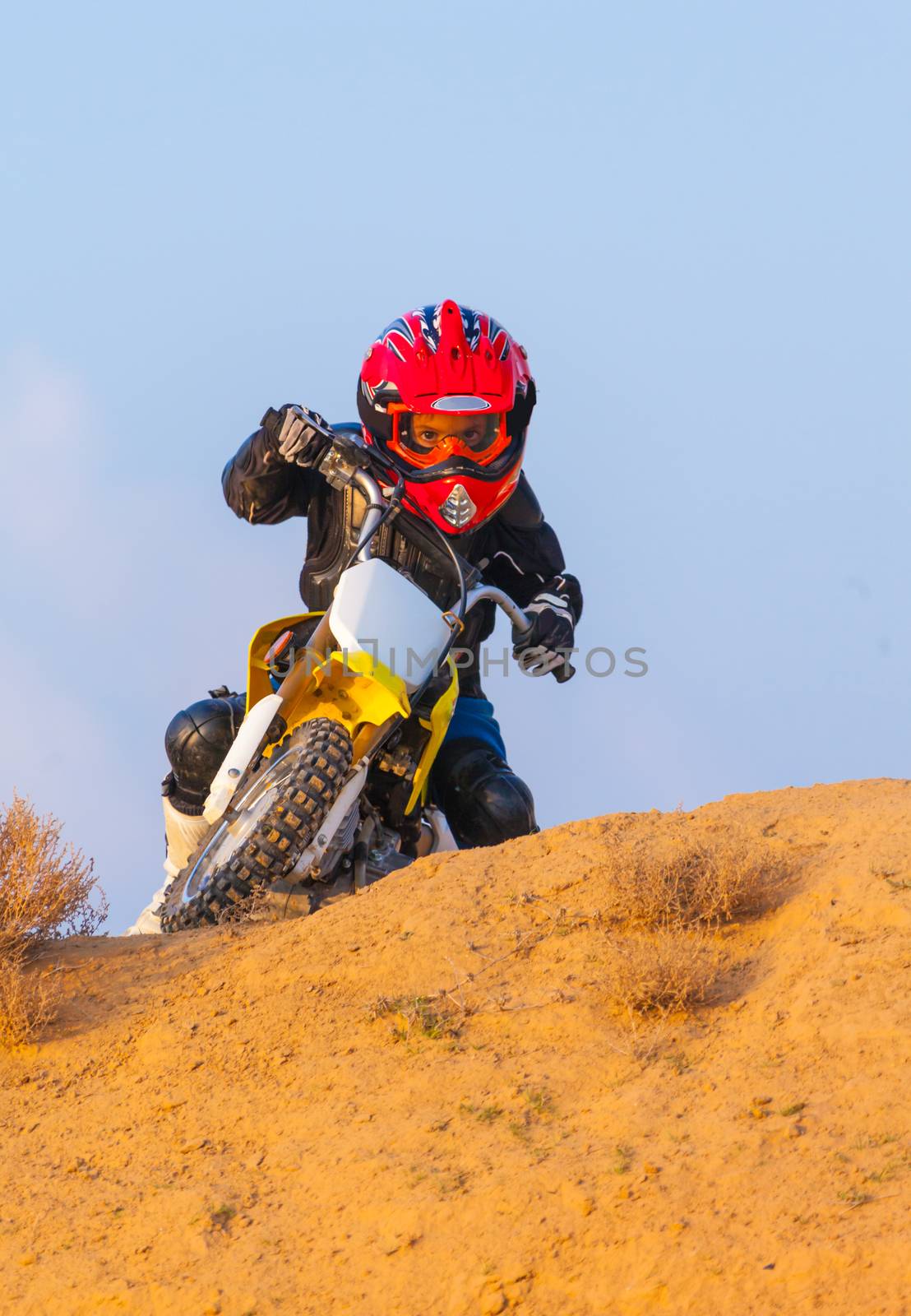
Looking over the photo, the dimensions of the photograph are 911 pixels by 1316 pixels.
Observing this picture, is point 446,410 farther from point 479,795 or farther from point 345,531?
point 479,795

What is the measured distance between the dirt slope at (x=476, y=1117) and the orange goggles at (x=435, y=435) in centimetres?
243

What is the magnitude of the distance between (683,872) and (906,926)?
30.0 inches

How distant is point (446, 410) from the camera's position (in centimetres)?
751

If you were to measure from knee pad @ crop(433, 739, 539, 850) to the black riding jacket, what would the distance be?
517 millimetres

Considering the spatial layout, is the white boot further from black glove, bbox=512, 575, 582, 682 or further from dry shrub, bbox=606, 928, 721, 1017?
dry shrub, bbox=606, 928, 721, 1017

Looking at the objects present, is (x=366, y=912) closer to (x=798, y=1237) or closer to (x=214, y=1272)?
(x=214, y=1272)

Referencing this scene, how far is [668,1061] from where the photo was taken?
4.40 metres

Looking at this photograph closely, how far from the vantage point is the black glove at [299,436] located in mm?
7156

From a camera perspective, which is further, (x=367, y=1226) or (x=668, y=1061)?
(x=668, y=1061)

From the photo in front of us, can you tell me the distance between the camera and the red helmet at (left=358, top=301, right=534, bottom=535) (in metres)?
7.54

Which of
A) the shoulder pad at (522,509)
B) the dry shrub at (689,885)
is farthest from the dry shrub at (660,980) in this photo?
the shoulder pad at (522,509)

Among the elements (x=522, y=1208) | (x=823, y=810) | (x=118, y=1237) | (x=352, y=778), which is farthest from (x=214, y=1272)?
(x=823, y=810)

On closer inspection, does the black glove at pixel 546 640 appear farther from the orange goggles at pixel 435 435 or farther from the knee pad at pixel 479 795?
the orange goggles at pixel 435 435

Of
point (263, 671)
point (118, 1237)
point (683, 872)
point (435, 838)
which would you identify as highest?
point (263, 671)
